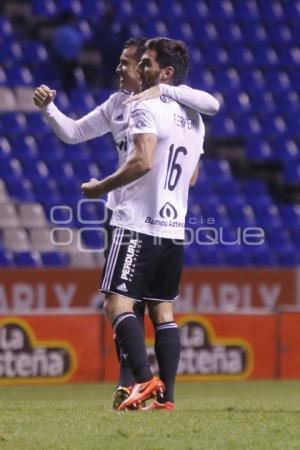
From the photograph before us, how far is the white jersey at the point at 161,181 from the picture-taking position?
6.26m

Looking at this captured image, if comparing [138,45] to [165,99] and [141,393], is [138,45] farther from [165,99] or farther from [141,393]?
[141,393]

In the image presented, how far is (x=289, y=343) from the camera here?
471 inches

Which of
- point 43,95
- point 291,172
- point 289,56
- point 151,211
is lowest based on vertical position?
point 151,211

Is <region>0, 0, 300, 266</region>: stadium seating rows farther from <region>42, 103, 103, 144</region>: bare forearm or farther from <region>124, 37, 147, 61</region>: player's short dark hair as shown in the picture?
<region>124, 37, 147, 61</region>: player's short dark hair

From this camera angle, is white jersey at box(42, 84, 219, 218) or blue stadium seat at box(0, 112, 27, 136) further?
blue stadium seat at box(0, 112, 27, 136)

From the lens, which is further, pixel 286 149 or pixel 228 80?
pixel 228 80

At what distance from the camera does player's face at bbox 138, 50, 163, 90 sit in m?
6.34

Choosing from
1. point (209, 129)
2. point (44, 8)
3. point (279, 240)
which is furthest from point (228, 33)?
point (279, 240)

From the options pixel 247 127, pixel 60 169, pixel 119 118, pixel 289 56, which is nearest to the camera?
pixel 119 118

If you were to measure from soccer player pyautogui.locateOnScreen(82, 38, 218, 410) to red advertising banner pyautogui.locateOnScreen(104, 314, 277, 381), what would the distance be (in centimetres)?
506

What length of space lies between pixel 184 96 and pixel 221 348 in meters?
5.74

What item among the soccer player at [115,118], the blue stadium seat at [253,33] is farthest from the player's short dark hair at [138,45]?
the blue stadium seat at [253,33]

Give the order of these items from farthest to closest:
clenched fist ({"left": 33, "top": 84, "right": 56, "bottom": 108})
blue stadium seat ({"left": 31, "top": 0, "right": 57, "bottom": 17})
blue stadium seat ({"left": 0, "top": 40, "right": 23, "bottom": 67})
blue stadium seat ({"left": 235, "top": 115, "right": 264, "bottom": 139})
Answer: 1. blue stadium seat ({"left": 31, "top": 0, "right": 57, "bottom": 17})
2. blue stadium seat ({"left": 235, "top": 115, "right": 264, "bottom": 139})
3. blue stadium seat ({"left": 0, "top": 40, "right": 23, "bottom": 67})
4. clenched fist ({"left": 33, "top": 84, "right": 56, "bottom": 108})

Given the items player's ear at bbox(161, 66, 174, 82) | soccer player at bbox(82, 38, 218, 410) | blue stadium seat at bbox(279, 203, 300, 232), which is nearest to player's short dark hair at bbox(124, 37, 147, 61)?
soccer player at bbox(82, 38, 218, 410)
